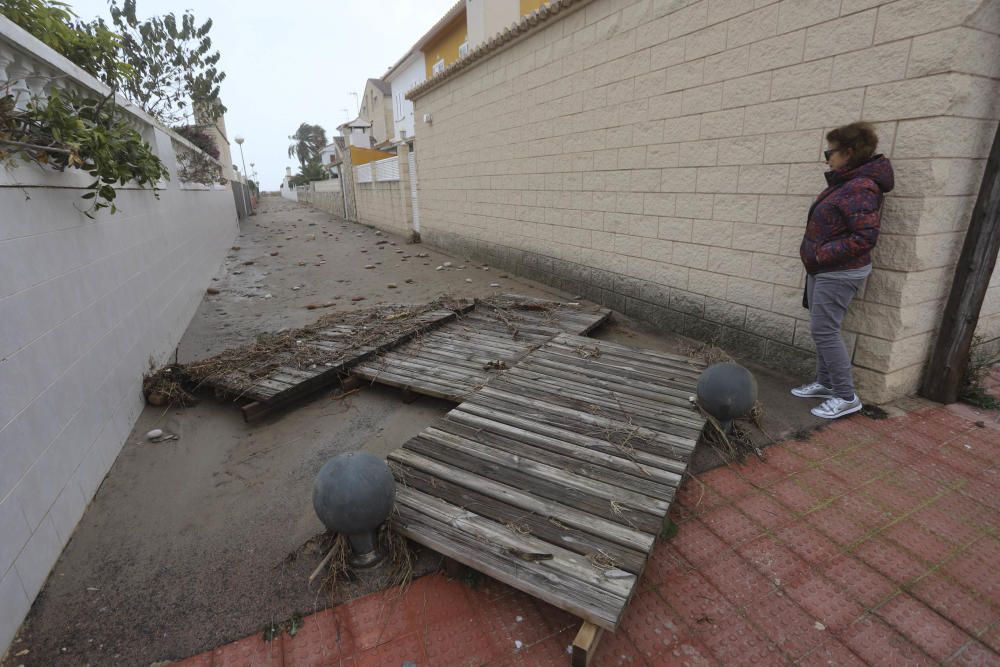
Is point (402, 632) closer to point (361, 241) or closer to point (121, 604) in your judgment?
point (121, 604)

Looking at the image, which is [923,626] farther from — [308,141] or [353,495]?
[308,141]

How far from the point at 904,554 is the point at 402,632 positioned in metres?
1.99

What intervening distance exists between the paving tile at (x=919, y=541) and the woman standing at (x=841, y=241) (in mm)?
938

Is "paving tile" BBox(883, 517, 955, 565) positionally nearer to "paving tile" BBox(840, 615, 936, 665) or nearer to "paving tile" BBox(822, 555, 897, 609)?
"paving tile" BBox(822, 555, 897, 609)

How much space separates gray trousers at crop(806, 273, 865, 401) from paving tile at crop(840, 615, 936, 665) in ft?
5.45

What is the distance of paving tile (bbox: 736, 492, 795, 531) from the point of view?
2.12 metres

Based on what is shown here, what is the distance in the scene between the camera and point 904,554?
1941 millimetres

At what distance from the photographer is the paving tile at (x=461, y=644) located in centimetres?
158

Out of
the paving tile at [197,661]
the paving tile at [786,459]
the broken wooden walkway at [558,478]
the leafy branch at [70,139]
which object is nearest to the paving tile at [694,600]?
the broken wooden walkway at [558,478]

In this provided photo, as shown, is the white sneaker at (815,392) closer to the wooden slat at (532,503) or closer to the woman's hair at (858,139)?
the woman's hair at (858,139)

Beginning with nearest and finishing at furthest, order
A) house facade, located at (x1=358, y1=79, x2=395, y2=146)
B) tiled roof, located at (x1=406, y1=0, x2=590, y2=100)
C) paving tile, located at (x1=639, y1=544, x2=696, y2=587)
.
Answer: paving tile, located at (x1=639, y1=544, x2=696, y2=587) → tiled roof, located at (x1=406, y1=0, x2=590, y2=100) → house facade, located at (x1=358, y1=79, x2=395, y2=146)

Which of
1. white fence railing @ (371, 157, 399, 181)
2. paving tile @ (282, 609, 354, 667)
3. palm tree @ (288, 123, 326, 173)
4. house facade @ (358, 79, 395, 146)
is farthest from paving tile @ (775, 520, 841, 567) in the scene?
palm tree @ (288, 123, 326, 173)

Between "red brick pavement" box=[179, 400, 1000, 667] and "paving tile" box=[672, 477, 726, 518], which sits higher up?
"paving tile" box=[672, 477, 726, 518]

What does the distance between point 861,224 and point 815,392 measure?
3.74 ft
